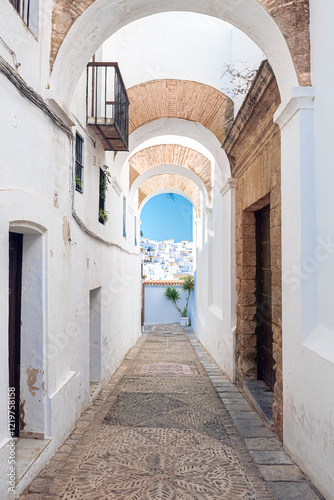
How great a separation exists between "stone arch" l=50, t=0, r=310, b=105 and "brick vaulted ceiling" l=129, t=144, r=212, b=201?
259 inches

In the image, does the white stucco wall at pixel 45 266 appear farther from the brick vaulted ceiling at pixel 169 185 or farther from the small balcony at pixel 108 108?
the brick vaulted ceiling at pixel 169 185

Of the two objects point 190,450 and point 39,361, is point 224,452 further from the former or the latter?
point 39,361

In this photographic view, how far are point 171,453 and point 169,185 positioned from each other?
1178 cm

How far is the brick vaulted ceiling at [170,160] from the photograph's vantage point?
10992mm

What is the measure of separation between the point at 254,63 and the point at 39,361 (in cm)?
476

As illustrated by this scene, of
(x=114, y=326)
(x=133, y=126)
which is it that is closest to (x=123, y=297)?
(x=114, y=326)

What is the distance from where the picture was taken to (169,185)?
14680 mm

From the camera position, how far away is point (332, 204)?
9.73ft

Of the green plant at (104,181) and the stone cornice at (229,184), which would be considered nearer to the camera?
the green plant at (104,181)

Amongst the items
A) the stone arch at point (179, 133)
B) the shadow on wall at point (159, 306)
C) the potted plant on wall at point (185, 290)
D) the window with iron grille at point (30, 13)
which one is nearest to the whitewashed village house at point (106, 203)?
the window with iron grille at point (30, 13)

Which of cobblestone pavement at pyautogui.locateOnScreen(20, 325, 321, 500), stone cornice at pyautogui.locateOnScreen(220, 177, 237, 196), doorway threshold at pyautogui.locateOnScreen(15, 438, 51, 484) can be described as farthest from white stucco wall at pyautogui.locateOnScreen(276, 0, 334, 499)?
stone cornice at pyautogui.locateOnScreen(220, 177, 237, 196)

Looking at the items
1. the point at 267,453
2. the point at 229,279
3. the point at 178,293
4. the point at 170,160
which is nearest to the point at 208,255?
the point at 170,160

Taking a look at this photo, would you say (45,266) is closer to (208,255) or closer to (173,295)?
(208,255)

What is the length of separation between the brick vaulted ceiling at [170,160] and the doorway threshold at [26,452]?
830cm
